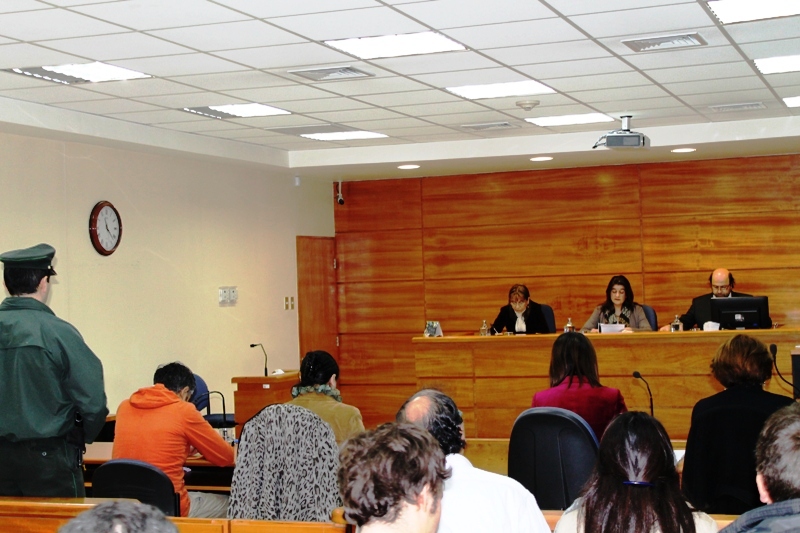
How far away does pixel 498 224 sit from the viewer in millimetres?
11703

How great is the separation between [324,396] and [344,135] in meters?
4.61

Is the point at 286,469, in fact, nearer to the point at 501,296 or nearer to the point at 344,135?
the point at 344,135

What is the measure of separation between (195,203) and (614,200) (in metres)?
4.85

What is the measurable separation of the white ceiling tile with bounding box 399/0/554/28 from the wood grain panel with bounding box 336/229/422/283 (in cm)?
700

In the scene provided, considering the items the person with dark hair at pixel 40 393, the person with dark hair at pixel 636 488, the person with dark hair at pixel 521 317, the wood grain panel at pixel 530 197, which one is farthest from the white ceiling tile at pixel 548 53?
the wood grain panel at pixel 530 197

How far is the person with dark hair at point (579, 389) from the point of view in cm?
523

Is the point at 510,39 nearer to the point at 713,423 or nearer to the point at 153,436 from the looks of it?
the point at 713,423

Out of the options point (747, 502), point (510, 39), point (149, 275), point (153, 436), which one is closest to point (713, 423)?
point (747, 502)

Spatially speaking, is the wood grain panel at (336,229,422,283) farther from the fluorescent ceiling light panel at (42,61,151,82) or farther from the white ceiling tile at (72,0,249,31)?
the white ceiling tile at (72,0,249,31)

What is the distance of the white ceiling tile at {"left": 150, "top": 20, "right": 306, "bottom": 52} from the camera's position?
5.01 meters

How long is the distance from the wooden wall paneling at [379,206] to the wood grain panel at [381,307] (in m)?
0.74

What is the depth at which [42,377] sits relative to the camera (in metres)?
4.33

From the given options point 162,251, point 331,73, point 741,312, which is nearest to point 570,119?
point 741,312

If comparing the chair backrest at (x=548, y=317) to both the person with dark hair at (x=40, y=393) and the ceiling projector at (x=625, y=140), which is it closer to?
the ceiling projector at (x=625, y=140)
